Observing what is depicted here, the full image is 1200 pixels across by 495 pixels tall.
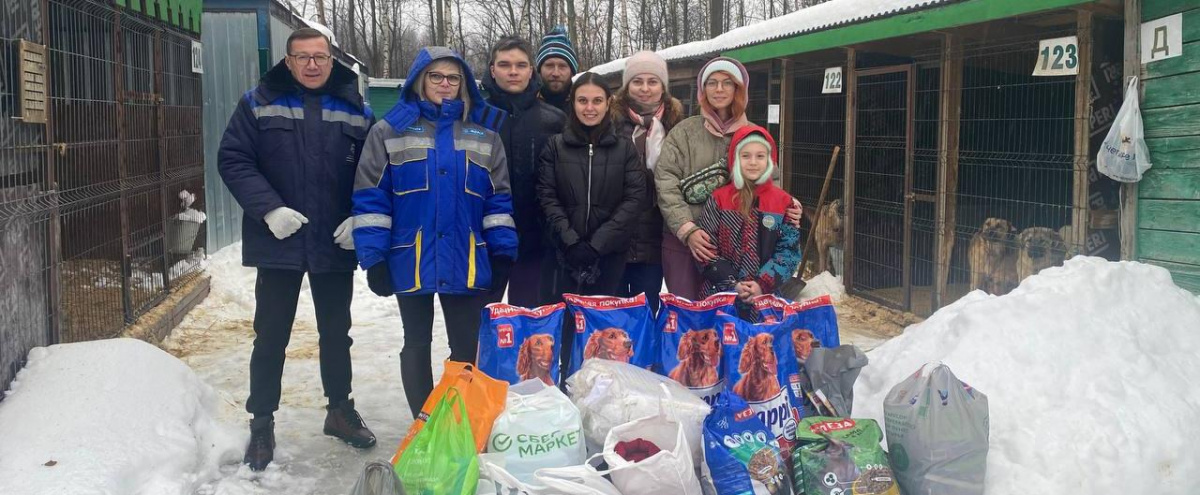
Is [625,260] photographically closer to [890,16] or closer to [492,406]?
[492,406]

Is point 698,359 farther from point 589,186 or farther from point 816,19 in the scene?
point 816,19

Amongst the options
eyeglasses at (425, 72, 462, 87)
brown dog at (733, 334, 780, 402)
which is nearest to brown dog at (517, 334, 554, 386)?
brown dog at (733, 334, 780, 402)

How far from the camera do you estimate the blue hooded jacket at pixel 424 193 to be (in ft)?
12.5

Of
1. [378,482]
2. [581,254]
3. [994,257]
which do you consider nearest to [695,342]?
[581,254]

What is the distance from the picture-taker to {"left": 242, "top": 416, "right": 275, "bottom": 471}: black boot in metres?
Answer: 4.02

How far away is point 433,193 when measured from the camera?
3.85m

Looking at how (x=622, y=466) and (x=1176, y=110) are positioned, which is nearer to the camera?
(x=622, y=466)

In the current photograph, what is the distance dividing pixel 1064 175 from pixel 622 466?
4.41 metres

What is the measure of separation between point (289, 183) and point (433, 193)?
608 millimetres

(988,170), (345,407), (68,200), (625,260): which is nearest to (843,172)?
(988,170)

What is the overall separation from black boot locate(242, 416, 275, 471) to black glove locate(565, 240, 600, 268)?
150cm

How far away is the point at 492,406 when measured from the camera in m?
3.33

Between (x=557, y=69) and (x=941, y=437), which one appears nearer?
(x=941, y=437)

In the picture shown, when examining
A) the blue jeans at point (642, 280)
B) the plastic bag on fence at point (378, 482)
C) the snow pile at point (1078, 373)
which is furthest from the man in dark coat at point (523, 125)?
the snow pile at point (1078, 373)
